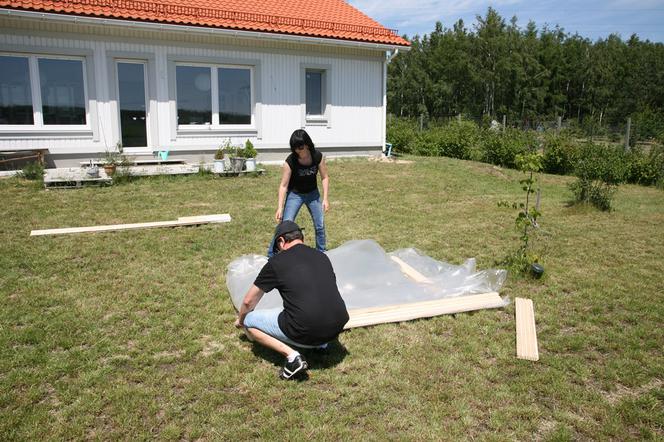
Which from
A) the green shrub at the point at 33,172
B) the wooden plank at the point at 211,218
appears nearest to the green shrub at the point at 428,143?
the wooden plank at the point at 211,218

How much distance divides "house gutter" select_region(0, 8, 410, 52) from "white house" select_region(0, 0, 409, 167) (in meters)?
0.03

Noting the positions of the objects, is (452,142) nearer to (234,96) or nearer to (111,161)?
(234,96)

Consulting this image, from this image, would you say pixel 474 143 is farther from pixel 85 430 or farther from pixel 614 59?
pixel 614 59

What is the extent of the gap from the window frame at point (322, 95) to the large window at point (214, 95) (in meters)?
1.62

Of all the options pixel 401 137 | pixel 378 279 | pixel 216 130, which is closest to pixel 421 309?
pixel 378 279

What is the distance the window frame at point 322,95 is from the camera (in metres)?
15.3

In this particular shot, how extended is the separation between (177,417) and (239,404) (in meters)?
0.41

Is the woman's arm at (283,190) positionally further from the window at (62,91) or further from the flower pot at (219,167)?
the window at (62,91)

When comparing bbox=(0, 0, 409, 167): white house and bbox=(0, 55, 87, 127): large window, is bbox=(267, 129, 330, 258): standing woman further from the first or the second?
bbox=(0, 55, 87, 127): large window

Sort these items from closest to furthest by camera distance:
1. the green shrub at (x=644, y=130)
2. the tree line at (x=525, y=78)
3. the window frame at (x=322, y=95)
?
the window frame at (x=322, y=95), the green shrub at (x=644, y=130), the tree line at (x=525, y=78)

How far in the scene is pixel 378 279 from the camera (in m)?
5.36

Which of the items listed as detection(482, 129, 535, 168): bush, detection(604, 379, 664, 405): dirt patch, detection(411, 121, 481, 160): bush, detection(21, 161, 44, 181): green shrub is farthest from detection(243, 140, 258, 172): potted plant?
detection(604, 379, 664, 405): dirt patch

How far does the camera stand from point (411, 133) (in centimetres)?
2106

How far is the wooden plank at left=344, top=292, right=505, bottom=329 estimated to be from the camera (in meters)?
4.68
